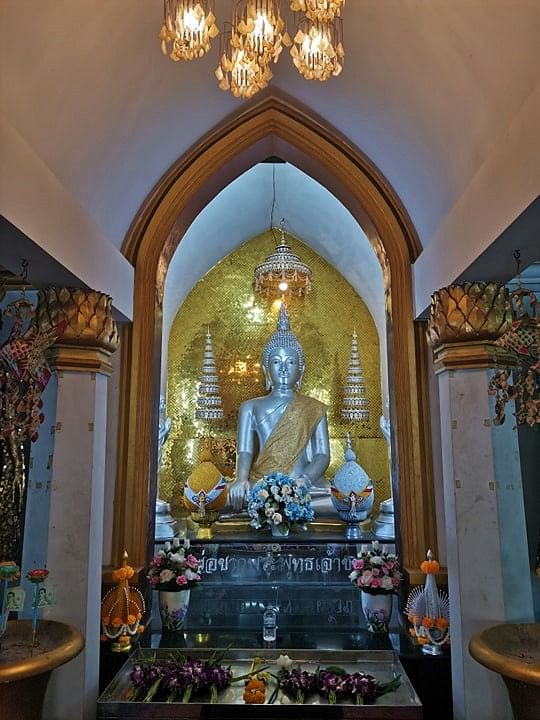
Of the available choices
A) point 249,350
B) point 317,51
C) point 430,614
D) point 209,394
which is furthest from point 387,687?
point 249,350

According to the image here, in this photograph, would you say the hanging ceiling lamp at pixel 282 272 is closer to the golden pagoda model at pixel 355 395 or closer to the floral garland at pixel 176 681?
the golden pagoda model at pixel 355 395

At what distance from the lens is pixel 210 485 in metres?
4.95

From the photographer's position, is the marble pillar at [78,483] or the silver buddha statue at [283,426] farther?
the silver buddha statue at [283,426]

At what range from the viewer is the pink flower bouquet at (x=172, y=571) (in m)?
3.66

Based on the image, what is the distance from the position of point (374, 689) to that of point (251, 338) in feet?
13.5

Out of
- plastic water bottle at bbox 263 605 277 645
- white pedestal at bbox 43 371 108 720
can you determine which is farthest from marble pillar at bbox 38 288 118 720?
plastic water bottle at bbox 263 605 277 645

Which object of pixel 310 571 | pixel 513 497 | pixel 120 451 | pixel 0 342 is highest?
pixel 0 342

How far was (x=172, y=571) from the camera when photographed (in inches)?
145

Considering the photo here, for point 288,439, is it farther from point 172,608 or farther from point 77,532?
point 77,532

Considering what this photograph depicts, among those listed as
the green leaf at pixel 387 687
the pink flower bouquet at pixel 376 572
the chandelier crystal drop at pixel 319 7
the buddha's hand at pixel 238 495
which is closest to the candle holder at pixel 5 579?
the green leaf at pixel 387 687

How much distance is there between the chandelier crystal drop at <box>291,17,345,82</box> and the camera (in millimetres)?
2129

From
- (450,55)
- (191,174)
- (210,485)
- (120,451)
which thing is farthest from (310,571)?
(450,55)

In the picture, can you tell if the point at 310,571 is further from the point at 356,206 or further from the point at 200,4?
the point at 200,4

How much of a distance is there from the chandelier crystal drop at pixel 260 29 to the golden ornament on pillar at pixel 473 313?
5.45 feet
